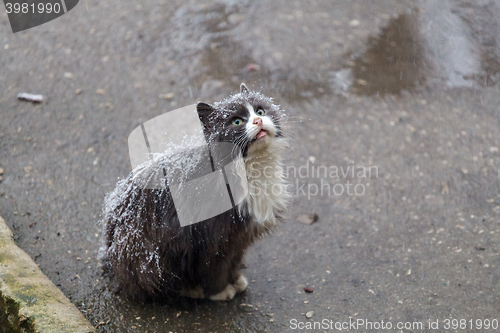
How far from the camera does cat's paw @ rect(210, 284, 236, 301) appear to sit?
334 cm

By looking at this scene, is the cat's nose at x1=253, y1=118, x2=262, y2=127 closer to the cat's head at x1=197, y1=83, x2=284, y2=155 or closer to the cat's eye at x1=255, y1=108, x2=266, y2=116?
the cat's head at x1=197, y1=83, x2=284, y2=155

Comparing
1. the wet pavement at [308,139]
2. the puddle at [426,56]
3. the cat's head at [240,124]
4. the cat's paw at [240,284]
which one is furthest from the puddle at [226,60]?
the cat's head at [240,124]

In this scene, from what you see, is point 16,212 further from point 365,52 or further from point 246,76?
point 365,52

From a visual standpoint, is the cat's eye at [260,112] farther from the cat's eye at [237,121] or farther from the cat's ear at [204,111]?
the cat's ear at [204,111]

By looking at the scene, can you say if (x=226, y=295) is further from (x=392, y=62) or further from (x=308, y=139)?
(x=392, y=62)

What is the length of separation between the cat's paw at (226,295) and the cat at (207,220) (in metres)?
0.20

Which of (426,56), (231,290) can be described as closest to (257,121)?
(231,290)

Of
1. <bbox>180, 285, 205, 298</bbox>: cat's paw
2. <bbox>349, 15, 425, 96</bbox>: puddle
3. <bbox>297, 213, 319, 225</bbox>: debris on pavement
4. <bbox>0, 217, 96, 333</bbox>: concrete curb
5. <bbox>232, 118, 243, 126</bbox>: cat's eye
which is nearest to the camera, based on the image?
<bbox>0, 217, 96, 333</bbox>: concrete curb

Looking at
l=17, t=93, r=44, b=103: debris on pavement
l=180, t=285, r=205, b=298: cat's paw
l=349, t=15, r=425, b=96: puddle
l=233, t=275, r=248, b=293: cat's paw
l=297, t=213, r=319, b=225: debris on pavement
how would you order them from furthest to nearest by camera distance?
1. l=349, t=15, r=425, b=96: puddle
2. l=17, t=93, r=44, b=103: debris on pavement
3. l=297, t=213, r=319, b=225: debris on pavement
4. l=233, t=275, r=248, b=293: cat's paw
5. l=180, t=285, r=205, b=298: cat's paw

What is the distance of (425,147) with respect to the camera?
4.92 m

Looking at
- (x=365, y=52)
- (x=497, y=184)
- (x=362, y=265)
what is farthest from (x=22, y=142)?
(x=497, y=184)

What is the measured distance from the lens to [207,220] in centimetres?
282

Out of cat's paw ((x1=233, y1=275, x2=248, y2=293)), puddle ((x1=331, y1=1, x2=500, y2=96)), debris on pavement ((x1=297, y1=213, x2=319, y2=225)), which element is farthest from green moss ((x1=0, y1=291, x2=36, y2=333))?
puddle ((x1=331, y1=1, x2=500, y2=96))

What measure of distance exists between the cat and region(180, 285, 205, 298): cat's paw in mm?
100
